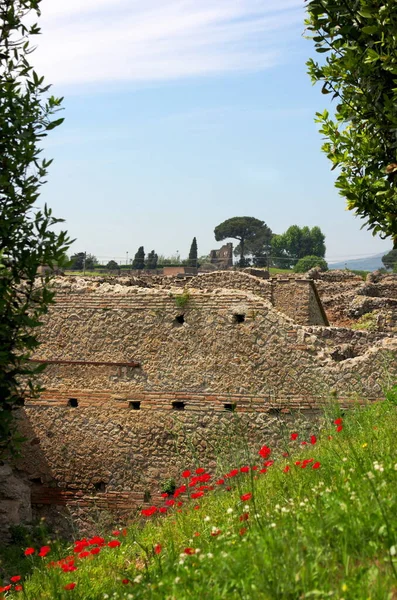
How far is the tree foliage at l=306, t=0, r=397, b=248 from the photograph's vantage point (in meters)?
5.74

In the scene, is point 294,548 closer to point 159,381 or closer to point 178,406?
point 178,406

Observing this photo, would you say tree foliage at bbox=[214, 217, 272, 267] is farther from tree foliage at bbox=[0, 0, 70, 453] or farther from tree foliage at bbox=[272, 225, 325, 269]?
tree foliage at bbox=[0, 0, 70, 453]

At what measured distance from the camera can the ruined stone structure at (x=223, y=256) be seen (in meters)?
38.4

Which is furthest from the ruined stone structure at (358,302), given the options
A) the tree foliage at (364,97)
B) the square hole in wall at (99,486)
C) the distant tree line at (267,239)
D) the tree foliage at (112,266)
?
the distant tree line at (267,239)

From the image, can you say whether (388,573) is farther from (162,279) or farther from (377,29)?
(162,279)

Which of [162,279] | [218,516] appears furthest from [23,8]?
[162,279]

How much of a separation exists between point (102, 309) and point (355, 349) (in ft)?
10.8

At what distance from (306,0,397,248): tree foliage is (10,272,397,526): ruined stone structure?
2.86m

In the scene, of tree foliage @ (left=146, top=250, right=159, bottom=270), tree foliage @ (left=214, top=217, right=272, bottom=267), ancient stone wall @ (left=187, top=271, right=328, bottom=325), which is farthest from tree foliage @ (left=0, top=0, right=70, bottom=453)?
tree foliage @ (left=214, top=217, right=272, bottom=267)

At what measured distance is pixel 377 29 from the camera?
18.6ft

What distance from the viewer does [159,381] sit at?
10.2 meters

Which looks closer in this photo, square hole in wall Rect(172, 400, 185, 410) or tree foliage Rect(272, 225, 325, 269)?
square hole in wall Rect(172, 400, 185, 410)

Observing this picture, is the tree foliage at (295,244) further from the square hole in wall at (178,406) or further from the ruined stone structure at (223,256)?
the square hole in wall at (178,406)

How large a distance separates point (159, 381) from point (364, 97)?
509cm
